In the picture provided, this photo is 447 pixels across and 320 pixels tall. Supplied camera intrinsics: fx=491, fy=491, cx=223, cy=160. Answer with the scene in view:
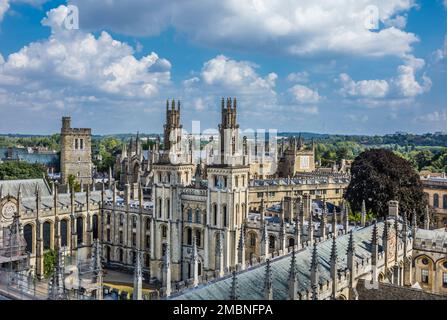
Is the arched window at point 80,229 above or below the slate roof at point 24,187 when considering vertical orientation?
below

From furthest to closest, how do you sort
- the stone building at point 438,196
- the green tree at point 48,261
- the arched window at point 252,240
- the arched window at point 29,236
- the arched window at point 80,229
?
the stone building at point 438,196 → the arched window at point 80,229 → the arched window at point 29,236 → the green tree at point 48,261 → the arched window at point 252,240

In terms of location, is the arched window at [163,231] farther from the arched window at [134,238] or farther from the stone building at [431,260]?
the stone building at [431,260]

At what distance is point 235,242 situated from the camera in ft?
128

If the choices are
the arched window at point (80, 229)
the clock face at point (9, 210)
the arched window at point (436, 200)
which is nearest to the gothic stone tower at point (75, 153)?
the arched window at point (80, 229)

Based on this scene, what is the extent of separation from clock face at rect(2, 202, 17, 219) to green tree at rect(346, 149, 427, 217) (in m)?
32.1

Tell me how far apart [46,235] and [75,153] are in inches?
1127

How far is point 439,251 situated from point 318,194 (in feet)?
110

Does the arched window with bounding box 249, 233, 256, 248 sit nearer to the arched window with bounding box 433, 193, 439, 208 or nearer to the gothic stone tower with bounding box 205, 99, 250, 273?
the gothic stone tower with bounding box 205, 99, 250, 273

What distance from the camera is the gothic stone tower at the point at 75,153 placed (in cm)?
7281

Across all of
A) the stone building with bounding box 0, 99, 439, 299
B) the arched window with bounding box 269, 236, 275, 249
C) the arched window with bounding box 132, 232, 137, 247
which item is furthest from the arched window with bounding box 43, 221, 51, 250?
the arched window with bounding box 269, 236, 275, 249

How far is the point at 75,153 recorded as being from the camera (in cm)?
7388

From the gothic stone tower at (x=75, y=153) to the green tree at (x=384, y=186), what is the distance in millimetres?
42058

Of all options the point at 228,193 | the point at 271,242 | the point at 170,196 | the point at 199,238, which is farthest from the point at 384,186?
the point at 170,196
